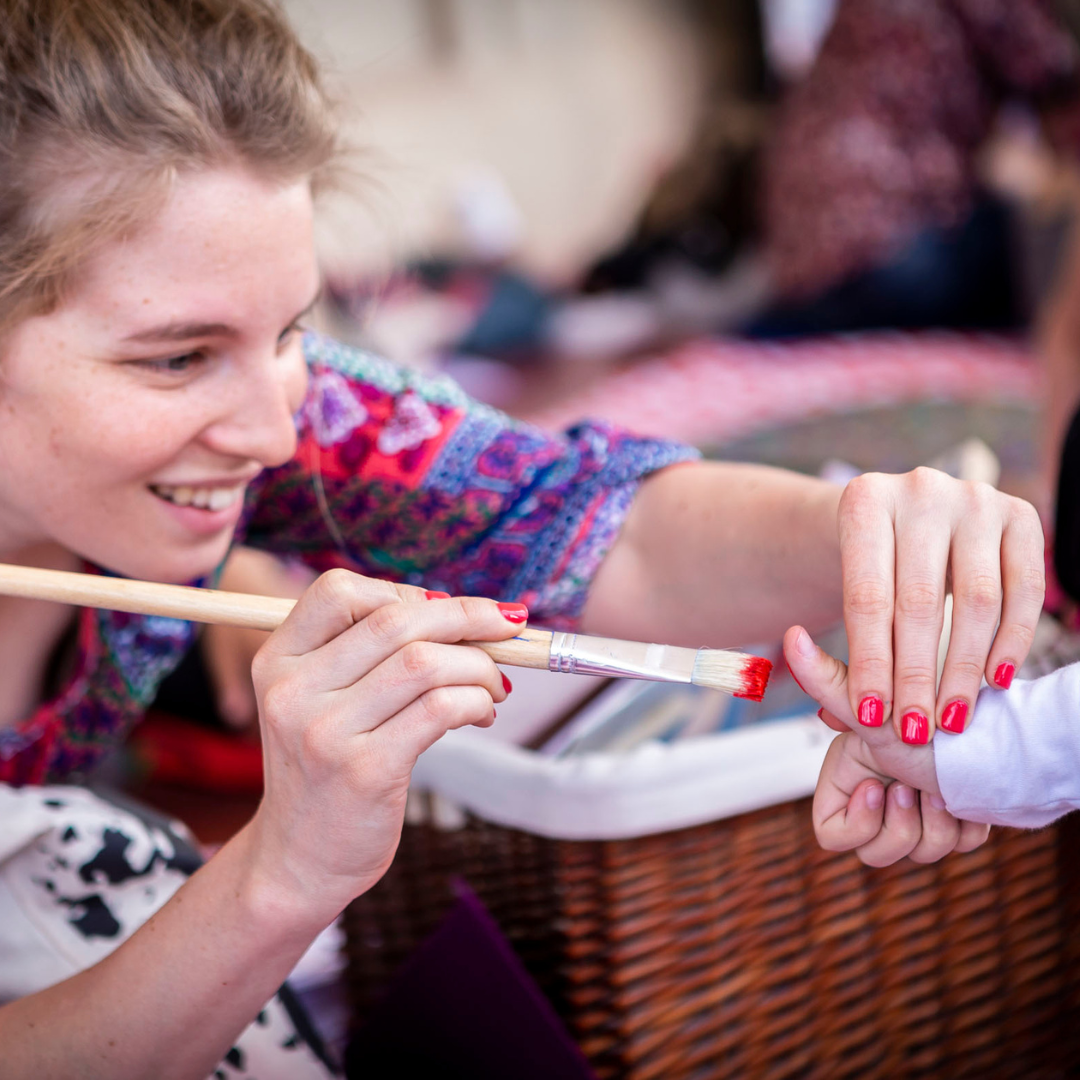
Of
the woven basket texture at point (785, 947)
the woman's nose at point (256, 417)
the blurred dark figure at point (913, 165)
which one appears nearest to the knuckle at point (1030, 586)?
the woven basket texture at point (785, 947)

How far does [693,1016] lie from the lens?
1.97ft

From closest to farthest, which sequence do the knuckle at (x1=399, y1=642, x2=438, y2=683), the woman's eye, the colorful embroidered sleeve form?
1. the knuckle at (x1=399, y1=642, x2=438, y2=683)
2. the woman's eye
3. the colorful embroidered sleeve

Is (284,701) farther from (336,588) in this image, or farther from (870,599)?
(870,599)

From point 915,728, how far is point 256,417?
336mm

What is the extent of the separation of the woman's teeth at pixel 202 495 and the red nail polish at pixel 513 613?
22 cm

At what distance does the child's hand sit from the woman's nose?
0.27 metres

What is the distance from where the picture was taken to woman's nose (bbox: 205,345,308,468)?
0.54 meters

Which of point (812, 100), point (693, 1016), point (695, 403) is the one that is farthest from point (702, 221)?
point (693, 1016)

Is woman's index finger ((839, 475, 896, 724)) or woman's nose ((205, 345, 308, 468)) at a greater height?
woman's nose ((205, 345, 308, 468))

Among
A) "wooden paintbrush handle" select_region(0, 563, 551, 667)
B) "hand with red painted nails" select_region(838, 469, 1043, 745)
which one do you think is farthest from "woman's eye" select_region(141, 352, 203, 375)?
"hand with red painted nails" select_region(838, 469, 1043, 745)

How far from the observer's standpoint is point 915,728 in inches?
16.6

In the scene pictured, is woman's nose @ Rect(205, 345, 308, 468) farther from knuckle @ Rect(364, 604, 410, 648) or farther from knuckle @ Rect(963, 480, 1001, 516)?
knuckle @ Rect(963, 480, 1001, 516)

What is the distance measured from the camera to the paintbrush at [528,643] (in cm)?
42

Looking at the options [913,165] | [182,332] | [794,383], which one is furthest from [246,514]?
[913,165]
